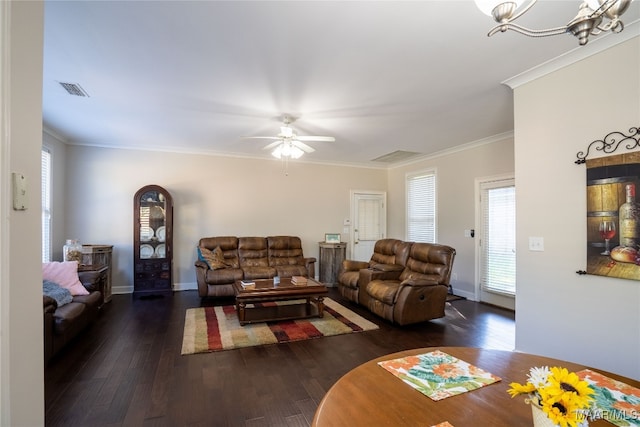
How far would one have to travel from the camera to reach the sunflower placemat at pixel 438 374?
40.5 inches

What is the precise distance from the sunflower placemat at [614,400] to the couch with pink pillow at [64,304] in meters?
3.60

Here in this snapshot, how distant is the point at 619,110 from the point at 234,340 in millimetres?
3910

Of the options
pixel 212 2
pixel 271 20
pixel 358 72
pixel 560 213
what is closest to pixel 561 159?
pixel 560 213

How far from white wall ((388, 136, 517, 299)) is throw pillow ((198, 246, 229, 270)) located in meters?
4.05

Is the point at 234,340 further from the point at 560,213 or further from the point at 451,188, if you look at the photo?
the point at 451,188

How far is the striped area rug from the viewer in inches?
126

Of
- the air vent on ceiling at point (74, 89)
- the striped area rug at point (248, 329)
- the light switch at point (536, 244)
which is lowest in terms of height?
the striped area rug at point (248, 329)

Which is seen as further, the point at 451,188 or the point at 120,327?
the point at 451,188

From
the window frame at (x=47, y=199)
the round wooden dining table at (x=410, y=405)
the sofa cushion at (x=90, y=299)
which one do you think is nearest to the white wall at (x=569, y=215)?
the round wooden dining table at (x=410, y=405)

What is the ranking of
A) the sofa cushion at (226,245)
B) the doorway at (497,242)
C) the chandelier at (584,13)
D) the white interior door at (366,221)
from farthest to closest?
the white interior door at (366,221) → the sofa cushion at (226,245) → the doorway at (497,242) → the chandelier at (584,13)

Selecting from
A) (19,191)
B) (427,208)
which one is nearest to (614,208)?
(19,191)

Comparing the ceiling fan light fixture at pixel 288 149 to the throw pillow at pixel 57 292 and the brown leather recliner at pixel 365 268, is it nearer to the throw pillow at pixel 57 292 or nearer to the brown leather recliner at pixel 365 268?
the brown leather recliner at pixel 365 268

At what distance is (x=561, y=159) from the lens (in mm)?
2500

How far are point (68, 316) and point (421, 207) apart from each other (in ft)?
18.7
